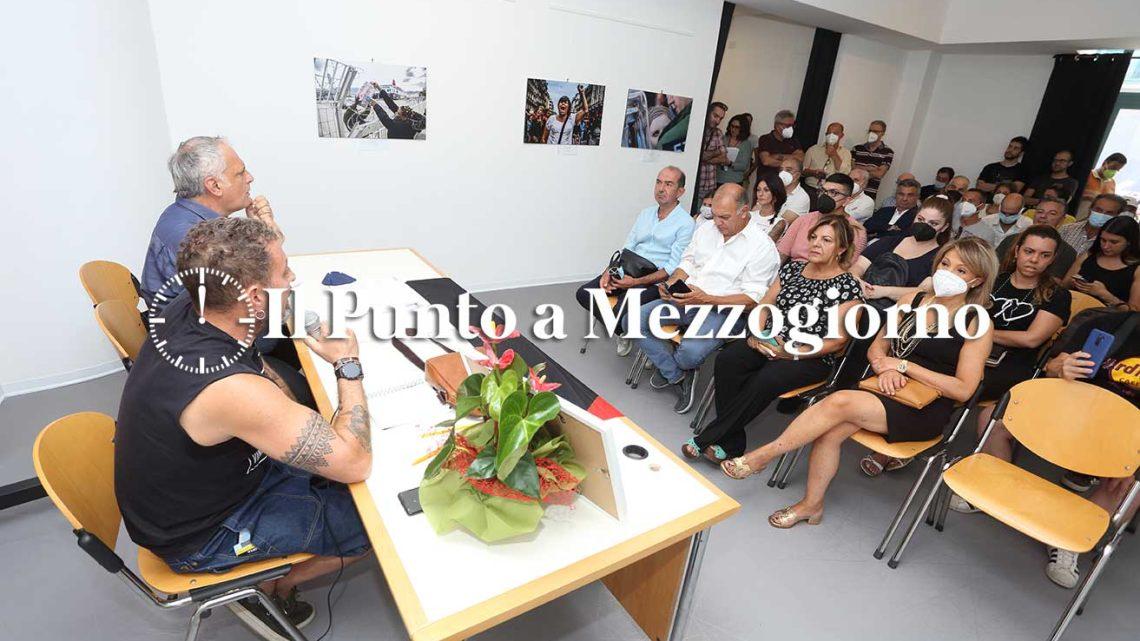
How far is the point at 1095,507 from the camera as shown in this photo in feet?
6.31

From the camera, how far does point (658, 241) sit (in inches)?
144

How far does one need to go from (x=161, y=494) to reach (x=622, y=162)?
4.56 m

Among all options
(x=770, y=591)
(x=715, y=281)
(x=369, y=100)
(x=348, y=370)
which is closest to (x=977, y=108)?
(x=715, y=281)

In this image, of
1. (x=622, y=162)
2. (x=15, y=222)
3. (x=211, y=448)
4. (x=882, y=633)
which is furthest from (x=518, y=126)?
(x=882, y=633)

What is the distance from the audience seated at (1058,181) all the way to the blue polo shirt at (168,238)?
27.3 feet

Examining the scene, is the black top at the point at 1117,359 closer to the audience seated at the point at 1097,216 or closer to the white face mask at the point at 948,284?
the white face mask at the point at 948,284

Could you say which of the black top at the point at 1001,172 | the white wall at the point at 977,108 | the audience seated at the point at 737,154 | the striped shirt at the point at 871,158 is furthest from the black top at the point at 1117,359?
the white wall at the point at 977,108

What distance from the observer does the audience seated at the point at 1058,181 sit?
6344mm

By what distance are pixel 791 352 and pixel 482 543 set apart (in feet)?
6.32

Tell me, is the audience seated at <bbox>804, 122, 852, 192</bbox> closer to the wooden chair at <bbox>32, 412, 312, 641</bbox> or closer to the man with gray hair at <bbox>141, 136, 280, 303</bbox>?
the man with gray hair at <bbox>141, 136, 280, 303</bbox>

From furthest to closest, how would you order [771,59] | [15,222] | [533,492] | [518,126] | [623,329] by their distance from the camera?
[771,59] → [518,126] → [623,329] → [15,222] → [533,492]

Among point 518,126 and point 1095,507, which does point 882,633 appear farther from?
point 518,126

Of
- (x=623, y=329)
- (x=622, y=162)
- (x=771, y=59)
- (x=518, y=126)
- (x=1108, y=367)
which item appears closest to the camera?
(x=1108, y=367)

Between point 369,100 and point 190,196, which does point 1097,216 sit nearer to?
point 369,100
